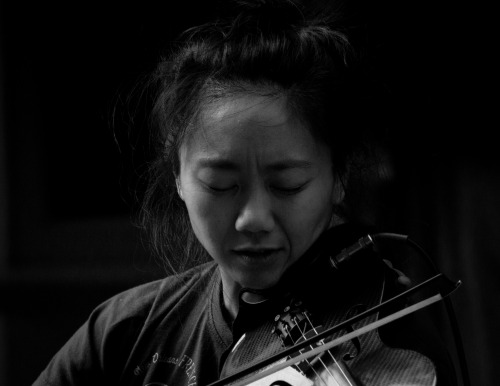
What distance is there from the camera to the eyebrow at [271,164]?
70 cm

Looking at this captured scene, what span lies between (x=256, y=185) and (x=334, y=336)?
0.15m

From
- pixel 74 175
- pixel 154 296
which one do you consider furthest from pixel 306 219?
pixel 74 175

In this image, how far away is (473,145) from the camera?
4.06ft

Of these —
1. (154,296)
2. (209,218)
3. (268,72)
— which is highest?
(268,72)

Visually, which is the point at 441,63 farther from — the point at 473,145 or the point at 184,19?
the point at 184,19

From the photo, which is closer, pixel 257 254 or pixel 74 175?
pixel 257 254

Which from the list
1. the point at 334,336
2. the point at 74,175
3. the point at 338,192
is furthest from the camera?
the point at 74,175

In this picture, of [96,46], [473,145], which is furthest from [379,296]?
[96,46]

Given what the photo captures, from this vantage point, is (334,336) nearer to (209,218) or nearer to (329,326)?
(329,326)

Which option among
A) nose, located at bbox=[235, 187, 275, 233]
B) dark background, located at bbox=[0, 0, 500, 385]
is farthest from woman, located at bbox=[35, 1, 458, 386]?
dark background, located at bbox=[0, 0, 500, 385]

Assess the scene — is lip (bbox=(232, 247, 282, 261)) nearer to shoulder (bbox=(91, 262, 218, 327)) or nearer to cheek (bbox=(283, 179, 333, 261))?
cheek (bbox=(283, 179, 333, 261))

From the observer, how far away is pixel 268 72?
2.44ft

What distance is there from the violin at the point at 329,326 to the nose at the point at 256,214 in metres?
0.06

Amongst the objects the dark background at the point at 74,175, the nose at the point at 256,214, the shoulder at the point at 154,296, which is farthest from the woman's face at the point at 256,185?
the dark background at the point at 74,175
